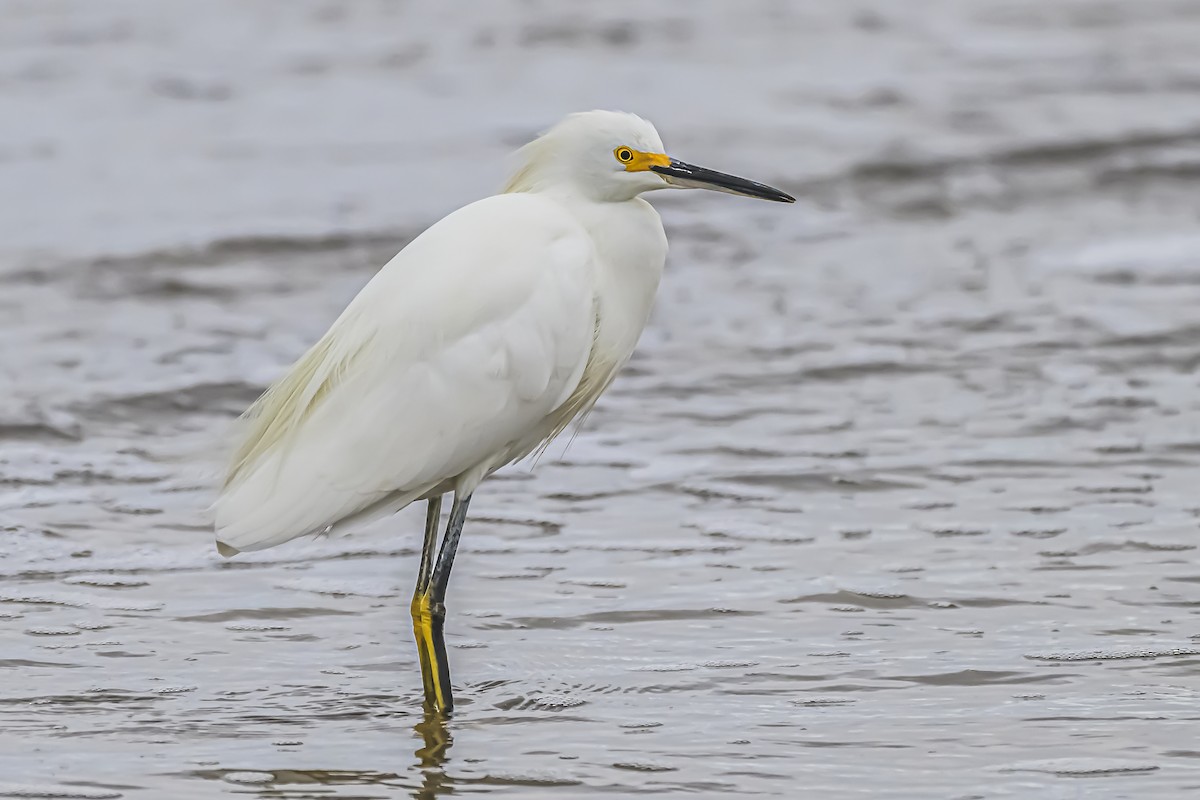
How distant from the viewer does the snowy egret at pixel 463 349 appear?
4.22 meters

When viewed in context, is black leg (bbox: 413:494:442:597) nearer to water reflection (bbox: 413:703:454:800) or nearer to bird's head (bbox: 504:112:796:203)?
water reflection (bbox: 413:703:454:800)

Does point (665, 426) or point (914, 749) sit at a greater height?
point (914, 749)

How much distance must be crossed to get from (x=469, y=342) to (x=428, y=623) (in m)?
0.70

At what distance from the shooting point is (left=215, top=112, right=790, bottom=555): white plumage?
13.8ft

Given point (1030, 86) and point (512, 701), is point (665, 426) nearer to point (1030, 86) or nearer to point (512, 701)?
point (512, 701)

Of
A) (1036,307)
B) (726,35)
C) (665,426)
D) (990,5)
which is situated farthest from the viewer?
(990,5)

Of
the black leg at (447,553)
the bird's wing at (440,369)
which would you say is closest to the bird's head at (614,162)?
the bird's wing at (440,369)

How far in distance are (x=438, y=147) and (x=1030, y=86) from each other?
461cm

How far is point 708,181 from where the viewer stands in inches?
171

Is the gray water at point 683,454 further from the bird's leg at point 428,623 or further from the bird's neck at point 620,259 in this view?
the bird's neck at point 620,259

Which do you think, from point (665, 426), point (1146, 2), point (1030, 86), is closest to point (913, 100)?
point (1030, 86)

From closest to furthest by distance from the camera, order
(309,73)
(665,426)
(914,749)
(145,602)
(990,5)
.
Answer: (914,749) → (145,602) → (665,426) → (309,73) → (990,5)

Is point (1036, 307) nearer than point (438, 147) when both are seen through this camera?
Yes

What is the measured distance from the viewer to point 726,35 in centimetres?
1528
